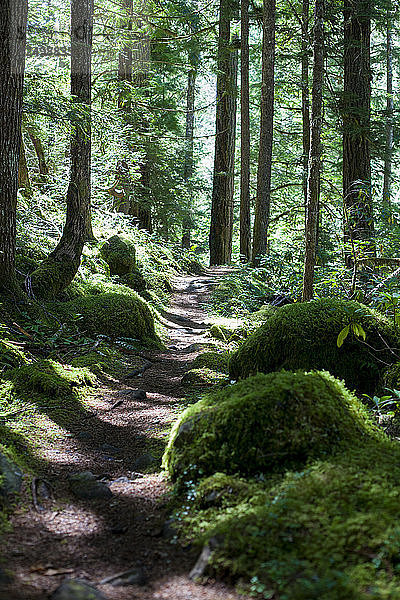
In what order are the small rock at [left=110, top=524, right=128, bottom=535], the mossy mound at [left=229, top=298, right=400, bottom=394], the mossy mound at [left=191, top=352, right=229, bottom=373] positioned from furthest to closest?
1. the mossy mound at [left=191, top=352, right=229, bottom=373]
2. the mossy mound at [left=229, top=298, right=400, bottom=394]
3. the small rock at [left=110, top=524, right=128, bottom=535]

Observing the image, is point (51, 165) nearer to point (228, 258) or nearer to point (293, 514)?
point (228, 258)

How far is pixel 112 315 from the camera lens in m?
7.93

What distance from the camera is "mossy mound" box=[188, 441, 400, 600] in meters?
1.79

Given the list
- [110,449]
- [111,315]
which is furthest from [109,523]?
[111,315]

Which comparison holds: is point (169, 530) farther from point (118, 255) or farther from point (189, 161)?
point (189, 161)

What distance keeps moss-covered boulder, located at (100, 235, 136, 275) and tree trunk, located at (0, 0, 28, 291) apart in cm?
426

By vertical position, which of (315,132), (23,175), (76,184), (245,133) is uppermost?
(245,133)

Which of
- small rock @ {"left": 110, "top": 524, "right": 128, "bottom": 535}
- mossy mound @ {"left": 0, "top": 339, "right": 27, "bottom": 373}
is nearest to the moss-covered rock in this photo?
mossy mound @ {"left": 0, "top": 339, "right": 27, "bottom": 373}

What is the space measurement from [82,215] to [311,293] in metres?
4.57

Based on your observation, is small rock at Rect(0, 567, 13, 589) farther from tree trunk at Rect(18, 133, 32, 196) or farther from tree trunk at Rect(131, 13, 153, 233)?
tree trunk at Rect(131, 13, 153, 233)

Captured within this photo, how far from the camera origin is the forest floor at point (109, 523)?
2109 millimetres

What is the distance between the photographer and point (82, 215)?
905 cm

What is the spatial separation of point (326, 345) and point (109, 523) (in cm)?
270

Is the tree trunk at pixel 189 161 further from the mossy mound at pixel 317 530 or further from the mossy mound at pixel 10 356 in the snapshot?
the mossy mound at pixel 317 530
